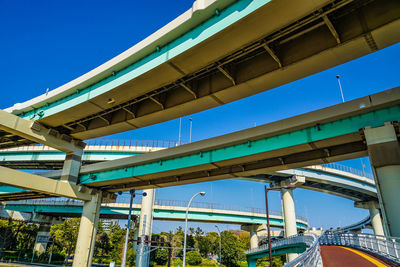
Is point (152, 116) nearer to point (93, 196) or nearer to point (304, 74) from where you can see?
point (304, 74)

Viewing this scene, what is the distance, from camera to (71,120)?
798 inches

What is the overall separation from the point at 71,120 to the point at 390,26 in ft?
64.2

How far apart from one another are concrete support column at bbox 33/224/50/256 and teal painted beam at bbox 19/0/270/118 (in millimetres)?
52101

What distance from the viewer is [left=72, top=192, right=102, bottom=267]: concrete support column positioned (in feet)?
76.4

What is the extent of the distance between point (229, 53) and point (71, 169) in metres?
19.3

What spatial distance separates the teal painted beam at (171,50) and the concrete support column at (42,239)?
52.1 metres

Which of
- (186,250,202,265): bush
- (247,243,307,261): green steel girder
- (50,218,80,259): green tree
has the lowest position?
(186,250,202,265): bush

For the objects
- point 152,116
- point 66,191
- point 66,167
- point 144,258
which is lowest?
point 144,258

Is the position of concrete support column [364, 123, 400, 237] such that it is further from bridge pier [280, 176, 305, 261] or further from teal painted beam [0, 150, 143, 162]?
teal painted beam [0, 150, 143, 162]

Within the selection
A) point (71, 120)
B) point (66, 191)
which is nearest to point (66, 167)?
point (66, 191)

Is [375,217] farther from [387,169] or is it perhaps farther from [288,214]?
[387,169]

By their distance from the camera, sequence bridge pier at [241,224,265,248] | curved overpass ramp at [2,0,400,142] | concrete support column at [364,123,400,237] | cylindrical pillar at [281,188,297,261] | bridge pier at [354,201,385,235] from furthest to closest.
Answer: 1. bridge pier at [241,224,265,248]
2. bridge pier at [354,201,385,235]
3. cylindrical pillar at [281,188,297,261]
4. concrete support column at [364,123,400,237]
5. curved overpass ramp at [2,0,400,142]

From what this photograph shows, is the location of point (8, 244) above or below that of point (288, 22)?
below

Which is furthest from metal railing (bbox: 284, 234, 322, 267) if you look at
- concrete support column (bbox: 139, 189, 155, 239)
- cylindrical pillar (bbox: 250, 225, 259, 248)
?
cylindrical pillar (bbox: 250, 225, 259, 248)
